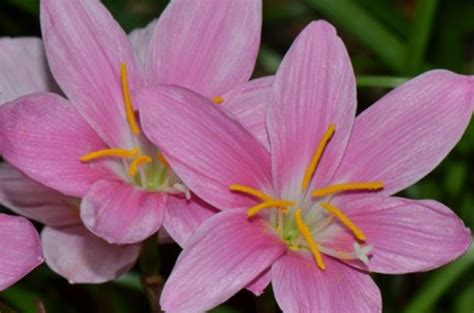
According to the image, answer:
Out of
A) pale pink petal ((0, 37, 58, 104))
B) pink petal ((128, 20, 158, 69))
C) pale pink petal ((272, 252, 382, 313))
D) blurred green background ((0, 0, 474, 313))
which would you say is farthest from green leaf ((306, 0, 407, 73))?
pale pink petal ((272, 252, 382, 313))

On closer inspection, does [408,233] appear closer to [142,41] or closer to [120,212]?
[120,212]

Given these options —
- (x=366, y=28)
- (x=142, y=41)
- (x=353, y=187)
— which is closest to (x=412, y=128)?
(x=353, y=187)

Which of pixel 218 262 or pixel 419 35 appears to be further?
pixel 419 35

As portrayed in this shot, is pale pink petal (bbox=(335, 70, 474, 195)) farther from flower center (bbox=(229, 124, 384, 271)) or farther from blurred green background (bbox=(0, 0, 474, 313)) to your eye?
blurred green background (bbox=(0, 0, 474, 313))

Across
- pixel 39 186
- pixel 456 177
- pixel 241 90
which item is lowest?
pixel 456 177

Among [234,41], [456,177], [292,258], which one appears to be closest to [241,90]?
[234,41]

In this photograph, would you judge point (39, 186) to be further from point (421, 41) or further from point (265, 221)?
point (421, 41)
